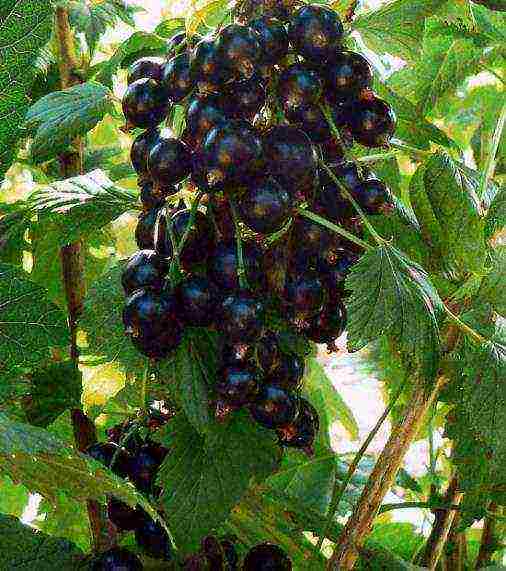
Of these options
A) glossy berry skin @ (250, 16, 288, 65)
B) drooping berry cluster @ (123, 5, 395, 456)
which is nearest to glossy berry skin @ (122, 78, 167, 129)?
drooping berry cluster @ (123, 5, 395, 456)

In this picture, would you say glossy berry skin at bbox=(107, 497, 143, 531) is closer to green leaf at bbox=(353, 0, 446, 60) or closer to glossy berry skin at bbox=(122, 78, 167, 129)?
glossy berry skin at bbox=(122, 78, 167, 129)

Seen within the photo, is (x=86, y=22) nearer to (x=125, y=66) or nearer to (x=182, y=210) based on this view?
(x=125, y=66)

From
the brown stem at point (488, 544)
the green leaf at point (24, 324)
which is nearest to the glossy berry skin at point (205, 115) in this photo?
the green leaf at point (24, 324)

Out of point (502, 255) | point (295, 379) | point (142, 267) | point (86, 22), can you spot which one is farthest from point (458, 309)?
point (86, 22)

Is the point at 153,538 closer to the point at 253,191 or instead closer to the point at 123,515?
the point at 123,515

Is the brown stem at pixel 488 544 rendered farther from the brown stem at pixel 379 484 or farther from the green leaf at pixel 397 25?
the green leaf at pixel 397 25
